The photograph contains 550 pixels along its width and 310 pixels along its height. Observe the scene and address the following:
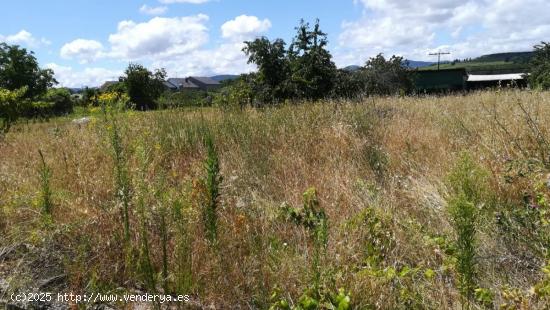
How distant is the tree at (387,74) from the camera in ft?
81.9

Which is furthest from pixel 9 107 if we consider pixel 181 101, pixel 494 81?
pixel 494 81

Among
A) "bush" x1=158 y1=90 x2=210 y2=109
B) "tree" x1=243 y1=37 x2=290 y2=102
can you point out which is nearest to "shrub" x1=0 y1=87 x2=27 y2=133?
"bush" x1=158 y1=90 x2=210 y2=109

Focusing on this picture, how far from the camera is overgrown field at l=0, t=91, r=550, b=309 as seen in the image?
7.47 feet

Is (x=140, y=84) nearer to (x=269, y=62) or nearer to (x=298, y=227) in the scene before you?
(x=269, y=62)

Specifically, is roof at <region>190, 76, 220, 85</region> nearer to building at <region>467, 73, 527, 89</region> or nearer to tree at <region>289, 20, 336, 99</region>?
building at <region>467, 73, 527, 89</region>

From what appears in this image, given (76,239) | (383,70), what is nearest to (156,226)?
(76,239)

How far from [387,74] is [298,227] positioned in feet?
81.5

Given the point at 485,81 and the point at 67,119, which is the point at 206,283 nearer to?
the point at 67,119

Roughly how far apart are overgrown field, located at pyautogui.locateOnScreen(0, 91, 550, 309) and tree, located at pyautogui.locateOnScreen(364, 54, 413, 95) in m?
20.5

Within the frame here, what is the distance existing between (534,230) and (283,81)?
1346 cm

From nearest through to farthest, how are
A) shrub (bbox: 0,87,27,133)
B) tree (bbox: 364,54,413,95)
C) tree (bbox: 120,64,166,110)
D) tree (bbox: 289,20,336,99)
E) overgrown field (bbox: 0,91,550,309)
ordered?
1. overgrown field (bbox: 0,91,550,309)
2. shrub (bbox: 0,87,27,133)
3. tree (bbox: 289,20,336,99)
4. tree (bbox: 364,54,413,95)
5. tree (bbox: 120,64,166,110)

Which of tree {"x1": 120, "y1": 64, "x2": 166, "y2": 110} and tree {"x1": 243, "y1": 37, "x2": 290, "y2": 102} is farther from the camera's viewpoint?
tree {"x1": 120, "y1": 64, "x2": 166, "y2": 110}

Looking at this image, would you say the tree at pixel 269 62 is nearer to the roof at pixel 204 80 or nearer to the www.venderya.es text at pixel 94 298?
the www.venderya.es text at pixel 94 298

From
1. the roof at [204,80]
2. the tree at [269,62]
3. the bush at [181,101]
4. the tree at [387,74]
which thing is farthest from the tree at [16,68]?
the roof at [204,80]
